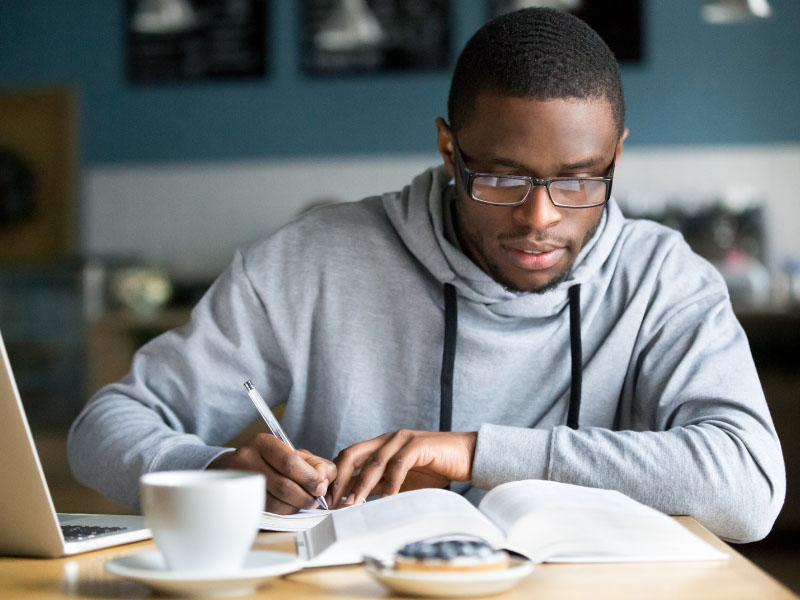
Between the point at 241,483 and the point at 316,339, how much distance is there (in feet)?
2.48

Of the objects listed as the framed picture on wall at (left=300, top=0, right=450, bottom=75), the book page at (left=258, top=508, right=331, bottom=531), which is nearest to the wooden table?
the book page at (left=258, top=508, right=331, bottom=531)

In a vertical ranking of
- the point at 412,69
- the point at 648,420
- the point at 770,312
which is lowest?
the point at 770,312

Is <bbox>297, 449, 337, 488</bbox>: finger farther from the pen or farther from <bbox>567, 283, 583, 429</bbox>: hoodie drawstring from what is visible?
<bbox>567, 283, 583, 429</bbox>: hoodie drawstring

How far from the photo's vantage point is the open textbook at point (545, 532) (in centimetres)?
75

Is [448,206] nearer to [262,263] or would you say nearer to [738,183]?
[262,263]

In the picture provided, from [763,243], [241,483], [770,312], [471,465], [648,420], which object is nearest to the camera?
[241,483]

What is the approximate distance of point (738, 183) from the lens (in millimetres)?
4449

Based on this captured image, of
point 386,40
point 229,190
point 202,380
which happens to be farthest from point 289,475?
point 386,40

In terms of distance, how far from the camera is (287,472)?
3.19ft

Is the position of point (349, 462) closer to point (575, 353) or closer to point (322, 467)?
point (322, 467)

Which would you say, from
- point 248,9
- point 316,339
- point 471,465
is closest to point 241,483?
point 471,465

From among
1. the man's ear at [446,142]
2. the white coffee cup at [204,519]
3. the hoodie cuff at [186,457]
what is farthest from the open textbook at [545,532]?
the man's ear at [446,142]

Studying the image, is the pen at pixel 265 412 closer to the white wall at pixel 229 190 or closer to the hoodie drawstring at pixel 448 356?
the hoodie drawstring at pixel 448 356

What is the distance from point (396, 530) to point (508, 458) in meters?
0.29
